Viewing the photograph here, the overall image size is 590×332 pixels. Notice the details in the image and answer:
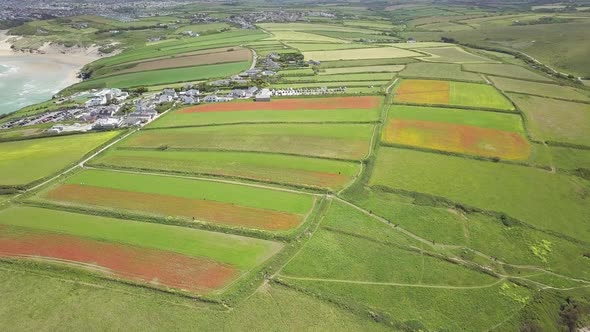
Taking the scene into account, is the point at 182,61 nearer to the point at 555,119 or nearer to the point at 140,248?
the point at 140,248

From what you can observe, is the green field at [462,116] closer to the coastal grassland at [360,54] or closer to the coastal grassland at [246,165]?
the coastal grassland at [246,165]

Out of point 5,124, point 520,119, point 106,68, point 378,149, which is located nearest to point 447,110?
point 520,119

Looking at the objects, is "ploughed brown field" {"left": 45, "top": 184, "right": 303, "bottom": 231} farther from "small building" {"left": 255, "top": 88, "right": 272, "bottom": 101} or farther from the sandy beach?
the sandy beach

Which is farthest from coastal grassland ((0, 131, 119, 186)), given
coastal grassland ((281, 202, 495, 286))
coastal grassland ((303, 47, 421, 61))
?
coastal grassland ((303, 47, 421, 61))

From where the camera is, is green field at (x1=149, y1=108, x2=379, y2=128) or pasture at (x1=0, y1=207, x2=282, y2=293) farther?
green field at (x1=149, y1=108, x2=379, y2=128)

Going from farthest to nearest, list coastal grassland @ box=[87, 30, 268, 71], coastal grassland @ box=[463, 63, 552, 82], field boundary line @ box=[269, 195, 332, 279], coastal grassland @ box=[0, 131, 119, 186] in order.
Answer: coastal grassland @ box=[87, 30, 268, 71], coastal grassland @ box=[463, 63, 552, 82], coastal grassland @ box=[0, 131, 119, 186], field boundary line @ box=[269, 195, 332, 279]

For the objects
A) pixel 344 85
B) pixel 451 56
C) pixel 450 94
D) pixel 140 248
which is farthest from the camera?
pixel 451 56

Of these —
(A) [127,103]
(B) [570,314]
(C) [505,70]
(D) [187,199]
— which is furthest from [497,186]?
(A) [127,103]
